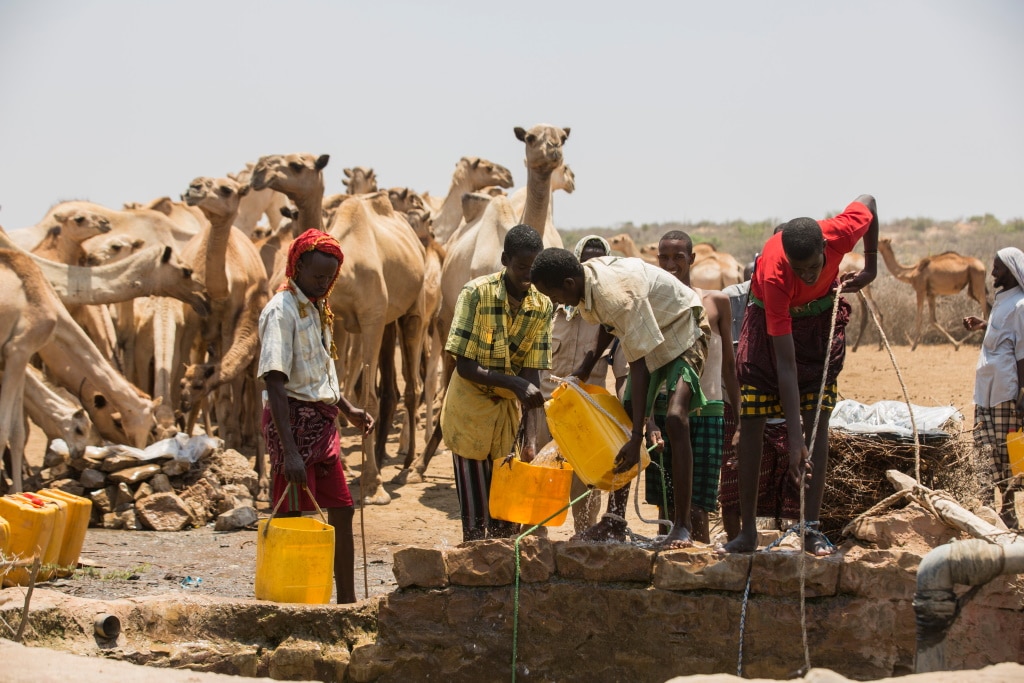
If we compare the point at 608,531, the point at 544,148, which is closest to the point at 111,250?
the point at 544,148

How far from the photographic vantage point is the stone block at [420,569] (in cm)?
552

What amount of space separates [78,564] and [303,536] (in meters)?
2.95

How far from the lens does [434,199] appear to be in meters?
22.7

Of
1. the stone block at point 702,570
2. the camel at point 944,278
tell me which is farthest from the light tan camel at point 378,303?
the camel at point 944,278

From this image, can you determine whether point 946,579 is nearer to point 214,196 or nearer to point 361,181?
point 214,196

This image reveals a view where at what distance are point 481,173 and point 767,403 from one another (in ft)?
38.2

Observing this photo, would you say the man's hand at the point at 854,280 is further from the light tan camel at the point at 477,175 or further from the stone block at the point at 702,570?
the light tan camel at the point at 477,175

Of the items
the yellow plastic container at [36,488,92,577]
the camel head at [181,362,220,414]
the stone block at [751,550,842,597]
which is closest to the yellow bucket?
the stone block at [751,550,842,597]

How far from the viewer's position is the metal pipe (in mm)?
4652

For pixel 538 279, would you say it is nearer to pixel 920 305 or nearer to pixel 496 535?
pixel 496 535

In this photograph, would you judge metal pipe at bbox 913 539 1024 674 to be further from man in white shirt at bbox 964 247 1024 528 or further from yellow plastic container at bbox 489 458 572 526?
man in white shirt at bbox 964 247 1024 528

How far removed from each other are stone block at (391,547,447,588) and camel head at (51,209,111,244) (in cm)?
944

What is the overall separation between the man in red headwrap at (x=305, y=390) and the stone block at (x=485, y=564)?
76 centimetres

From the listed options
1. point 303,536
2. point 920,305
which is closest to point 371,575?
point 303,536
